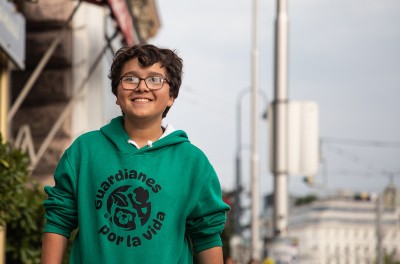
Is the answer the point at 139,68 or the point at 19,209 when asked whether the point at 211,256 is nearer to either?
the point at 139,68

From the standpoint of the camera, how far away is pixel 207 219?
372 cm

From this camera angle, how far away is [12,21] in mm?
11688

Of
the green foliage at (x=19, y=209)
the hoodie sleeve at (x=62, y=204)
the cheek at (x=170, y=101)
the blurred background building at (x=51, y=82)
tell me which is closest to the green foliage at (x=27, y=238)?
the green foliage at (x=19, y=209)

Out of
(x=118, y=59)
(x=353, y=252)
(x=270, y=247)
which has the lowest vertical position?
(x=353, y=252)

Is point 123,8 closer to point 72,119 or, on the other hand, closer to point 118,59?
point 72,119

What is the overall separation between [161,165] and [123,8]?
1381cm

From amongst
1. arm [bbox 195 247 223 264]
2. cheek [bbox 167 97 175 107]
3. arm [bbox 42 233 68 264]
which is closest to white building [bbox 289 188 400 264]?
cheek [bbox 167 97 175 107]

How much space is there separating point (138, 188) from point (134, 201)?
43mm

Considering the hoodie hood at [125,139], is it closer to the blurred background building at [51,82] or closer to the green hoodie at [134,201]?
the green hoodie at [134,201]

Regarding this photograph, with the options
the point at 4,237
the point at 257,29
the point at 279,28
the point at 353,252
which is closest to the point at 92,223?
the point at 4,237

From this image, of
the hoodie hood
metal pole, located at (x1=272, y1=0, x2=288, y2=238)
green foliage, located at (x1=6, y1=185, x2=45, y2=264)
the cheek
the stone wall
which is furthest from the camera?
the stone wall

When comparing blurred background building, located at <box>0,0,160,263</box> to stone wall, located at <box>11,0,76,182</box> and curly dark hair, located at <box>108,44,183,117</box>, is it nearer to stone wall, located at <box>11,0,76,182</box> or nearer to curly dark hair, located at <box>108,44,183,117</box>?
stone wall, located at <box>11,0,76,182</box>

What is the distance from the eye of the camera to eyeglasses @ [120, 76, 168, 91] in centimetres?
374

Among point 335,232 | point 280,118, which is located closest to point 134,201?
point 280,118
